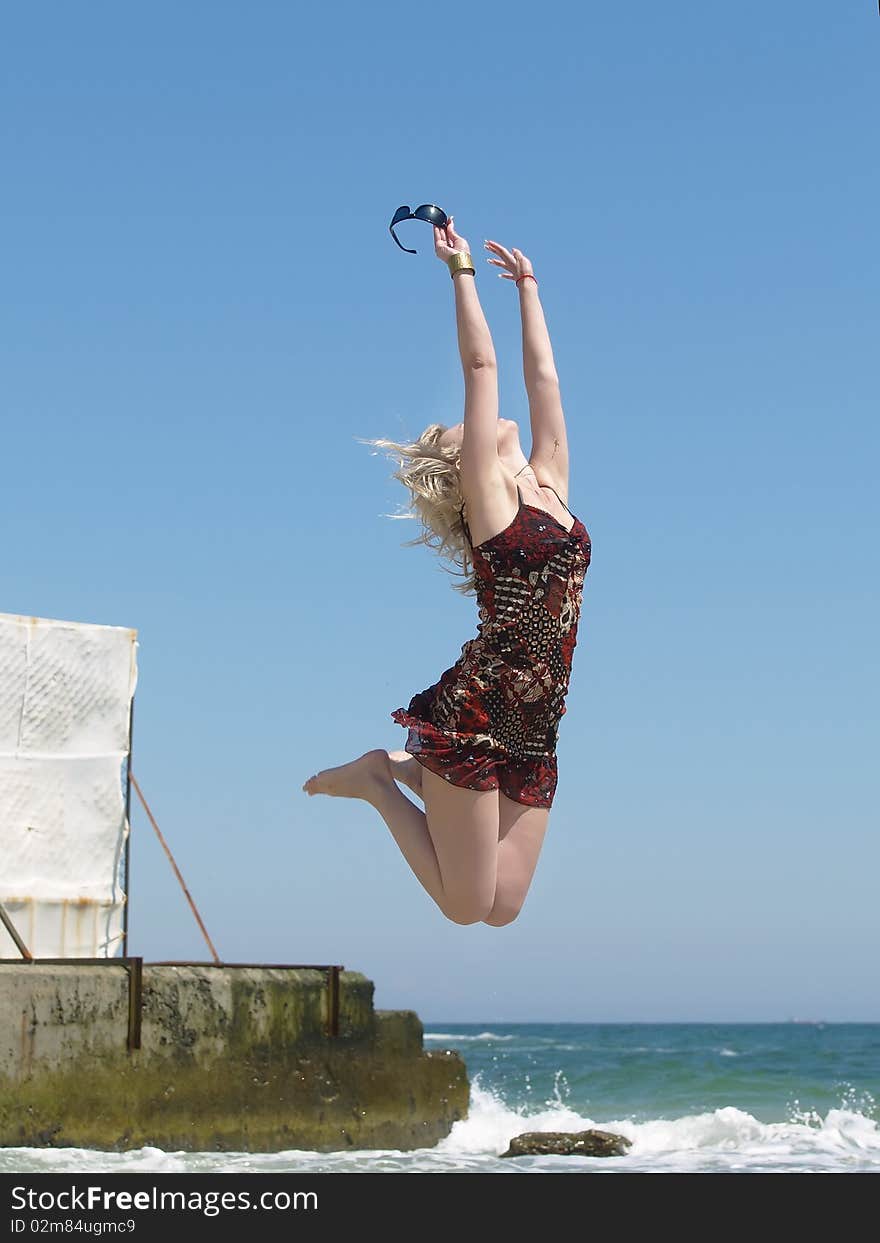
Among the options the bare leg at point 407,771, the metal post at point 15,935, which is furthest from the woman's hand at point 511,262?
the metal post at point 15,935

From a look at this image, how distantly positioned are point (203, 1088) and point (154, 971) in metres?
1.11

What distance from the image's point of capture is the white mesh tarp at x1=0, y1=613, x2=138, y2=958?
14055 mm

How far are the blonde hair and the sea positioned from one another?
889cm

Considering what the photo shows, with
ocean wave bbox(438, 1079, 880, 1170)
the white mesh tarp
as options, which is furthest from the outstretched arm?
ocean wave bbox(438, 1079, 880, 1170)

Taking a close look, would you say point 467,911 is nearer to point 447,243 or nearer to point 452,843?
point 452,843

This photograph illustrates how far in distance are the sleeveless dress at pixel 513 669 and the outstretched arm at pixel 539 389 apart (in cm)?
30

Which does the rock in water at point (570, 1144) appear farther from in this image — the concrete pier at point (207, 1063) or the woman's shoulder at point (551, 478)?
the woman's shoulder at point (551, 478)

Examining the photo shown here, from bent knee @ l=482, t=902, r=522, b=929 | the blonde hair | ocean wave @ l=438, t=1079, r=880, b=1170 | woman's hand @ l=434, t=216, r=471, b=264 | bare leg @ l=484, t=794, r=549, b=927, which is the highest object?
woman's hand @ l=434, t=216, r=471, b=264

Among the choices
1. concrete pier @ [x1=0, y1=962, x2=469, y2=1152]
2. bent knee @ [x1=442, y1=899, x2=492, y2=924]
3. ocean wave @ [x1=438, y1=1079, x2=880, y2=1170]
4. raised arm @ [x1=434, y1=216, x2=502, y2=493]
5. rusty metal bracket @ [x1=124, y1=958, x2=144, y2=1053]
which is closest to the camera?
raised arm @ [x1=434, y1=216, x2=502, y2=493]

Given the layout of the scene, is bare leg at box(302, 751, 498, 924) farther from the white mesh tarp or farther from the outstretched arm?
the white mesh tarp

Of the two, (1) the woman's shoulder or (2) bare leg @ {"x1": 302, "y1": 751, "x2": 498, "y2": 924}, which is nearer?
(2) bare leg @ {"x1": 302, "y1": 751, "x2": 498, "y2": 924}

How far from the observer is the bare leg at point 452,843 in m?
5.06

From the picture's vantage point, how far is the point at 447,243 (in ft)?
17.0
